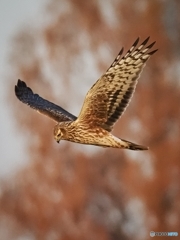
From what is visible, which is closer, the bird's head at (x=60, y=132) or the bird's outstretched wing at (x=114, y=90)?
the bird's outstretched wing at (x=114, y=90)

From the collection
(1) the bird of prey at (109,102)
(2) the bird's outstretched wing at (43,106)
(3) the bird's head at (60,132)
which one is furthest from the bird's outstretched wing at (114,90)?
(2) the bird's outstretched wing at (43,106)

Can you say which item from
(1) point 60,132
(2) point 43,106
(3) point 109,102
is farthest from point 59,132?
(2) point 43,106

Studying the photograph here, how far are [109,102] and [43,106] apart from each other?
59cm

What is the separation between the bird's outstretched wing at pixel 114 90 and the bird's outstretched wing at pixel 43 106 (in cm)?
34

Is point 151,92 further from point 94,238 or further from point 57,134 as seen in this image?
point 57,134

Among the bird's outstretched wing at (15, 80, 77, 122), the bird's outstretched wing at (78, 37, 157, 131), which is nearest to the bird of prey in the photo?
the bird's outstretched wing at (78, 37, 157, 131)

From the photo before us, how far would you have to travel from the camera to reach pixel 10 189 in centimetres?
463

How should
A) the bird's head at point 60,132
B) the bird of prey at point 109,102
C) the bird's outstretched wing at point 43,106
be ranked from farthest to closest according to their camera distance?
the bird's outstretched wing at point 43,106 → the bird's head at point 60,132 → the bird of prey at point 109,102

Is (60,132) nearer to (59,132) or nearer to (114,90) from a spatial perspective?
(59,132)

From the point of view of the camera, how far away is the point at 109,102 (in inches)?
111

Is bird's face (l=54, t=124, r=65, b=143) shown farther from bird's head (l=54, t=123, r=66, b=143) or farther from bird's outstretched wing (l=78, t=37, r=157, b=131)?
bird's outstretched wing (l=78, t=37, r=157, b=131)

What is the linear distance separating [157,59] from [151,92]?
0.21 metres

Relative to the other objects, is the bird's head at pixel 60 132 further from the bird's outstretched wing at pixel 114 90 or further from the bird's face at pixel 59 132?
the bird's outstretched wing at pixel 114 90

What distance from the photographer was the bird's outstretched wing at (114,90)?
276cm
